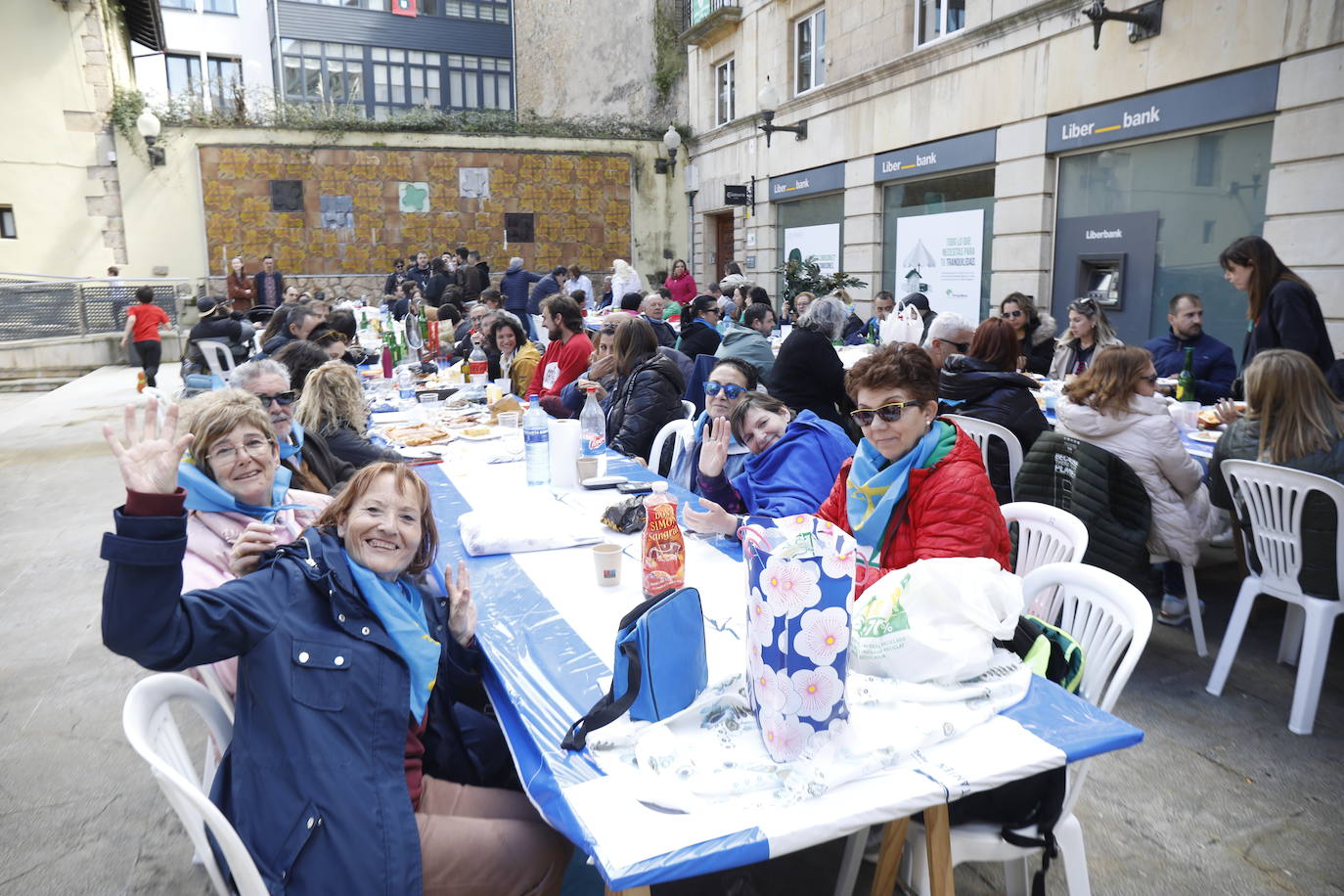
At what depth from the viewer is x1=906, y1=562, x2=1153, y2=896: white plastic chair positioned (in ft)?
6.24

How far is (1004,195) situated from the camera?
416 inches

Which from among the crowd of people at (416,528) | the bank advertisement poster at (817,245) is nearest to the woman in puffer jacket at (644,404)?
the crowd of people at (416,528)

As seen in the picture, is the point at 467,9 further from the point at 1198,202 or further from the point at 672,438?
the point at 672,438

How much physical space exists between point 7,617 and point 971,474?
5182 mm

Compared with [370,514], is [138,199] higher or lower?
higher

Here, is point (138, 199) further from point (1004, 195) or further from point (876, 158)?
point (1004, 195)

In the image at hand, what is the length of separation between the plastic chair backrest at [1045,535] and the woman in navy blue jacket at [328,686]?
5.74 feet

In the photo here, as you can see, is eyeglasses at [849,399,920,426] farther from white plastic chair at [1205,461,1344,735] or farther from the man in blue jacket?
the man in blue jacket

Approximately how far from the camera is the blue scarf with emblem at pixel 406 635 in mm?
1888

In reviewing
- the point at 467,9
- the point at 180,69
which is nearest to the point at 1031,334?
the point at 467,9

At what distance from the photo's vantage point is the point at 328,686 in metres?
1.79

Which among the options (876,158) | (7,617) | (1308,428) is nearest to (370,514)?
(1308,428)

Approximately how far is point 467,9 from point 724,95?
17.3 metres

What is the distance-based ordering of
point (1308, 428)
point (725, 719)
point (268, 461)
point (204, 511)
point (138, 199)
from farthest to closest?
point (138, 199)
point (1308, 428)
point (268, 461)
point (204, 511)
point (725, 719)
